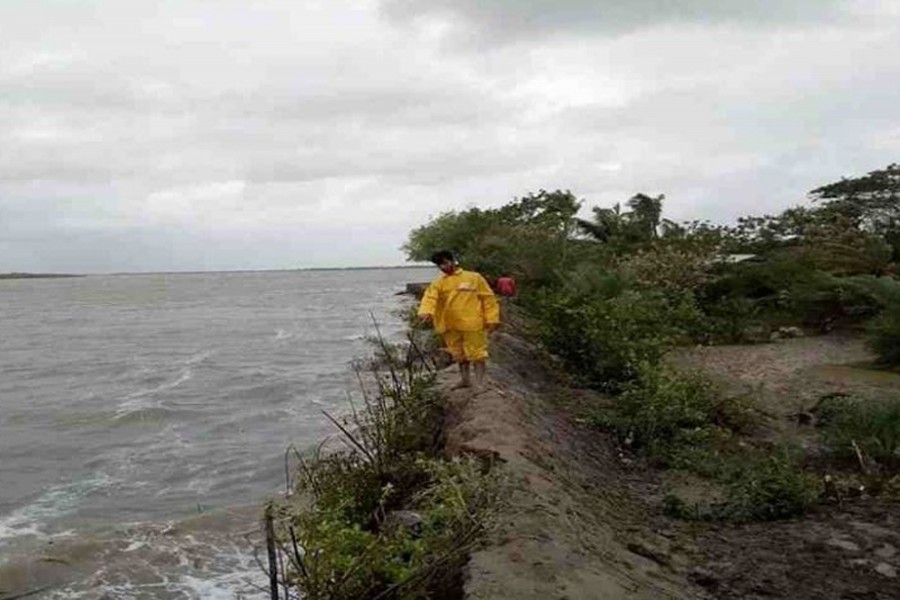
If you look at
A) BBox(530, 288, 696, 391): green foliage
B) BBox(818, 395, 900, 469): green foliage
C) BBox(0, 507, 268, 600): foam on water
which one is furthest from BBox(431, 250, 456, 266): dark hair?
BBox(818, 395, 900, 469): green foliage

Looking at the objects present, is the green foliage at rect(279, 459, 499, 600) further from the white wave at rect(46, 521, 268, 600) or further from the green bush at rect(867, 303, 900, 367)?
the green bush at rect(867, 303, 900, 367)

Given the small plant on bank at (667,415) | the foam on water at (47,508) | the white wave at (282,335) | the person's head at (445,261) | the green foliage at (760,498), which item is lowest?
the white wave at (282,335)

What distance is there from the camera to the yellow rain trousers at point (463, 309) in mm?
9180

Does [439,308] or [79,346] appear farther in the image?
[79,346]

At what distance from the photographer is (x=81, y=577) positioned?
325 inches

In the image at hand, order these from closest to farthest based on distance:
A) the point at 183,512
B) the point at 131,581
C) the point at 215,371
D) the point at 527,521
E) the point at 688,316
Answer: the point at 527,521 → the point at 131,581 → the point at 183,512 → the point at 688,316 → the point at 215,371

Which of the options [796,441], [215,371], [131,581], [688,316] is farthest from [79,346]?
[796,441]

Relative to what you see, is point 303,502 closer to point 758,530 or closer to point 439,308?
point 439,308

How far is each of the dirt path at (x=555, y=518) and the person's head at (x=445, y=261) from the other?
121cm

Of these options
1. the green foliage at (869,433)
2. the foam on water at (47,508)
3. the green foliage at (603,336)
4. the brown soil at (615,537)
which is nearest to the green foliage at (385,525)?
the brown soil at (615,537)

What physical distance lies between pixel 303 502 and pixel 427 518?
3666 millimetres

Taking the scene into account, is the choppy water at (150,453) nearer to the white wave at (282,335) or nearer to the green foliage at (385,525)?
the white wave at (282,335)

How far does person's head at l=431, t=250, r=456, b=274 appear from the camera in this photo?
910 centimetres

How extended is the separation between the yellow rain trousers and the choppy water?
285cm
